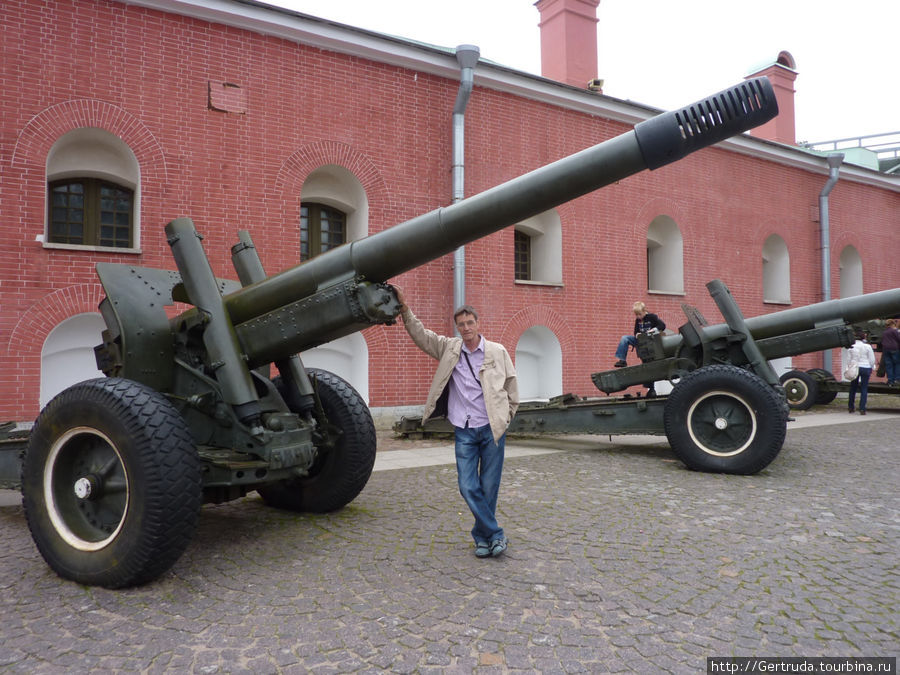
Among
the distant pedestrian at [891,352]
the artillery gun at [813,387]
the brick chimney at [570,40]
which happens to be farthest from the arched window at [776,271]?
the brick chimney at [570,40]

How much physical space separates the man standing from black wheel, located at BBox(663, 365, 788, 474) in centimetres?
297

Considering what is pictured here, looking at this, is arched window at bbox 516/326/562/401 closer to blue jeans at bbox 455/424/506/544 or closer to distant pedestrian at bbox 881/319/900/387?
distant pedestrian at bbox 881/319/900/387

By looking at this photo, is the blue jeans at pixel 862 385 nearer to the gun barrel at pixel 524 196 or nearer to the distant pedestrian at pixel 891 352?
the distant pedestrian at pixel 891 352

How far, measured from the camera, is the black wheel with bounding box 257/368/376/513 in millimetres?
4273

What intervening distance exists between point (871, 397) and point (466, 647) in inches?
629

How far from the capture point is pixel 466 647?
2.44m

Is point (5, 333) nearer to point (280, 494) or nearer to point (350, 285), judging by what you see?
point (280, 494)

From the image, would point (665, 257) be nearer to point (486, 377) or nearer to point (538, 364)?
point (538, 364)

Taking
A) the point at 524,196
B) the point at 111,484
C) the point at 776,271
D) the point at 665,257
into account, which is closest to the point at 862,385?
the point at 665,257

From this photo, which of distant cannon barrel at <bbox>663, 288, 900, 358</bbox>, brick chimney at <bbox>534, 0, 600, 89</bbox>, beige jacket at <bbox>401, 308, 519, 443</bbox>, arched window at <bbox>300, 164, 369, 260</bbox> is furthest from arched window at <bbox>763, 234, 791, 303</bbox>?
beige jacket at <bbox>401, 308, 519, 443</bbox>

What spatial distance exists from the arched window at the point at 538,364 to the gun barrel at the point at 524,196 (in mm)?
8328

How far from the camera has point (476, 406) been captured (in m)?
3.62

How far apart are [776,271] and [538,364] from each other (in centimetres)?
776

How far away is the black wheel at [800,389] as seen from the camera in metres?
11.9
